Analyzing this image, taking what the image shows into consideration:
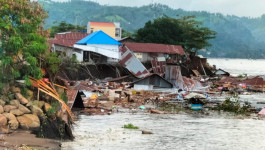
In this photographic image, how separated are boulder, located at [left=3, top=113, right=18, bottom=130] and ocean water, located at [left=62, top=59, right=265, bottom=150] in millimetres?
1633

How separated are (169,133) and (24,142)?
292 inches

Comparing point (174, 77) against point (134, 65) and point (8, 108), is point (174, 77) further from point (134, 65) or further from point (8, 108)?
point (8, 108)

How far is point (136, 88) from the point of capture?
125 ft

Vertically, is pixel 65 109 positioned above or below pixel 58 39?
below

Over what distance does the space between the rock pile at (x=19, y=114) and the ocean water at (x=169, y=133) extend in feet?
4.05

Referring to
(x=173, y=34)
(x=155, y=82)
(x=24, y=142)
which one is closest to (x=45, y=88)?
(x=24, y=142)

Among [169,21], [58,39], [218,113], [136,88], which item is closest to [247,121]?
[218,113]

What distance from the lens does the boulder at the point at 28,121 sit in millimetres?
13703

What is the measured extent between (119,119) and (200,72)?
1461 inches

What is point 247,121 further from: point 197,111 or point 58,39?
point 58,39

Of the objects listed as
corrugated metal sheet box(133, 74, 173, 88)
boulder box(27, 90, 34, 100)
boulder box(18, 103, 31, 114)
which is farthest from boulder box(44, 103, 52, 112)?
corrugated metal sheet box(133, 74, 173, 88)

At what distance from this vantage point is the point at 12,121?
1343cm

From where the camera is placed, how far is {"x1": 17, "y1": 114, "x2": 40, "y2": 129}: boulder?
45.0 feet

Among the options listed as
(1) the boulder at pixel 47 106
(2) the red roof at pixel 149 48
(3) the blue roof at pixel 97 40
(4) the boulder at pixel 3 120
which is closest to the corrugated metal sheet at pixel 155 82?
(3) the blue roof at pixel 97 40
